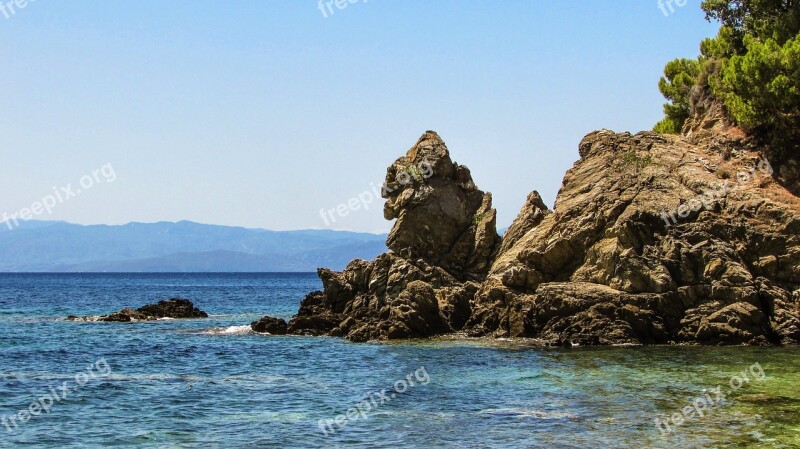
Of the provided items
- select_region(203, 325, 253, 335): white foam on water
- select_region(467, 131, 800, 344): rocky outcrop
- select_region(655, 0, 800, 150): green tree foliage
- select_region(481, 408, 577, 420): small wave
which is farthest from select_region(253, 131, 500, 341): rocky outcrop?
select_region(481, 408, 577, 420): small wave

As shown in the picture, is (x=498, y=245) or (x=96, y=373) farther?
(x=498, y=245)

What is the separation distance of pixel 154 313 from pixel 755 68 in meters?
53.4

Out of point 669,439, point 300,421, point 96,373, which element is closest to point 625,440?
point 669,439

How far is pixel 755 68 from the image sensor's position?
2009 inches


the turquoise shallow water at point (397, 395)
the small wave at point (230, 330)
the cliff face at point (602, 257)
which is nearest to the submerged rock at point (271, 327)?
the small wave at point (230, 330)

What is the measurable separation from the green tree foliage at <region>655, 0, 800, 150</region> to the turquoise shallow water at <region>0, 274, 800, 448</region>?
56.4ft

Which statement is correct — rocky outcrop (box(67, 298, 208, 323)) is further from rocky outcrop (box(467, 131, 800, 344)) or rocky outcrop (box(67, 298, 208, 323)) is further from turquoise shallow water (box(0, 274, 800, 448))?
rocky outcrop (box(467, 131, 800, 344))

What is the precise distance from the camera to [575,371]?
36906mm

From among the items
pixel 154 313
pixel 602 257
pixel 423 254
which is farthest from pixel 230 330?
pixel 602 257

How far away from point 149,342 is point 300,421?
27.9 metres

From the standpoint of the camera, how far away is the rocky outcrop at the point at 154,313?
237 feet

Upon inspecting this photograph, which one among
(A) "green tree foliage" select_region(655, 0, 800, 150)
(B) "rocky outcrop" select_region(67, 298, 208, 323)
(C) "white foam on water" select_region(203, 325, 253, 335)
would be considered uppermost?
(A) "green tree foliage" select_region(655, 0, 800, 150)

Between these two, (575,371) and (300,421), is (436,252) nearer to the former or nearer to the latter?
(575,371)

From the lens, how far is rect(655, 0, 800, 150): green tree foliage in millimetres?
50594
